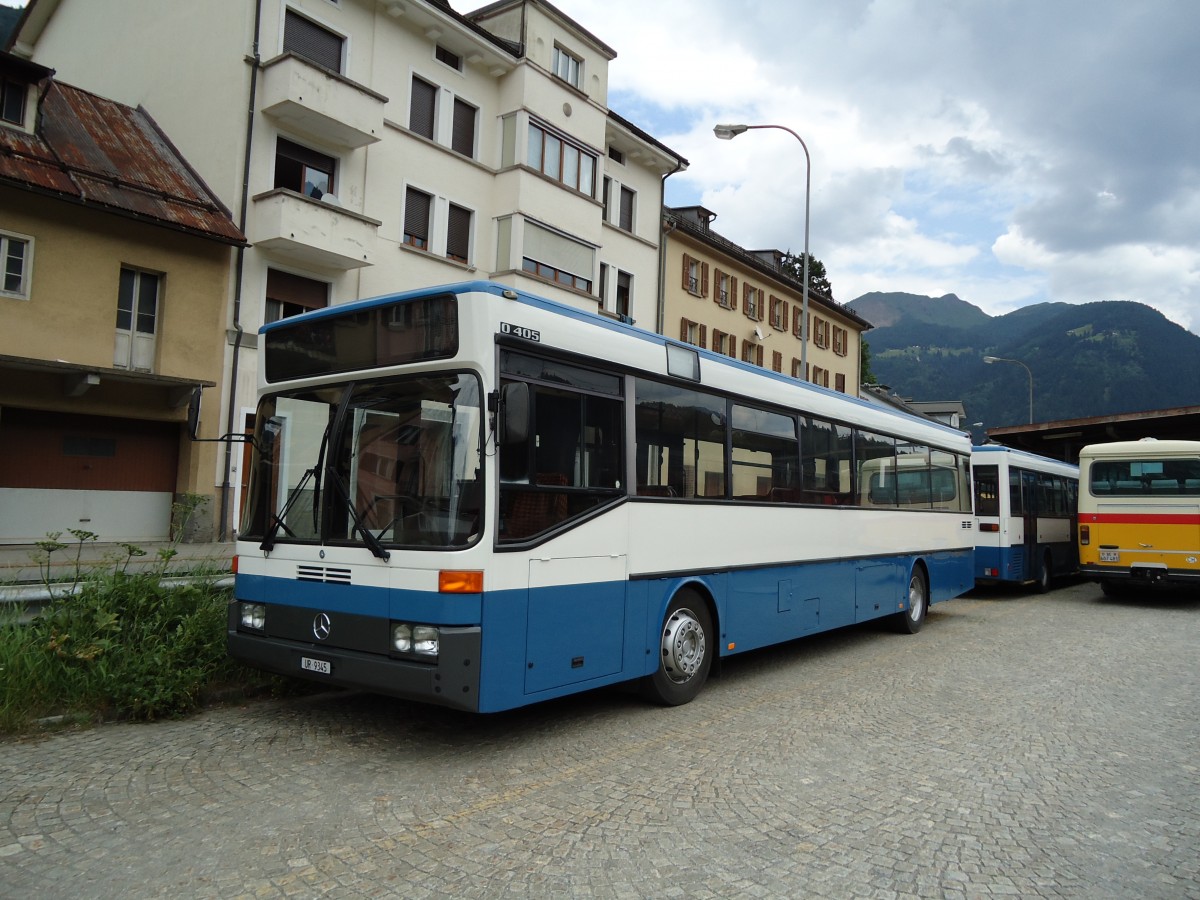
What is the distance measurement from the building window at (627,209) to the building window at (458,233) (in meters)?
8.00

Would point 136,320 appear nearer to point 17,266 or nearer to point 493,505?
point 17,266

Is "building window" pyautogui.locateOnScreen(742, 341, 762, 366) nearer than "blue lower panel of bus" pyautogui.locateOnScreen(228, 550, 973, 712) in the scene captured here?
No

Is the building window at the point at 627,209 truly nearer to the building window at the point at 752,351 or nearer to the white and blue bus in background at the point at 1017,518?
the building window at the point at 752,351

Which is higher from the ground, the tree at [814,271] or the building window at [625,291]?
the tree at [814,271]

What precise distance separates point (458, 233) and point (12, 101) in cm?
1039

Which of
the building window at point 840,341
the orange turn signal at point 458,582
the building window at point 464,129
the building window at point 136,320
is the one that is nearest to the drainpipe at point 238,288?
the building window at point 136,320

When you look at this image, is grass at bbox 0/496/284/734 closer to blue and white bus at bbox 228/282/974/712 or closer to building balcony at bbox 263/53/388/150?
blue and white bus at bbox 228/282/974/712

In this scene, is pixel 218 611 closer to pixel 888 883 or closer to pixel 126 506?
pixel 888 883

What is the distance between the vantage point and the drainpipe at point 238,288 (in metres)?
19.2

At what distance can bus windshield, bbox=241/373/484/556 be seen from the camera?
560 cm

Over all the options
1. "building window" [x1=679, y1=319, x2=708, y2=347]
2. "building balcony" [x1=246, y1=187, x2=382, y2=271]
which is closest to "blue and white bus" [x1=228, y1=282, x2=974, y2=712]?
"building balcony" [x1=246, y1=187, x2=382, y2=271]

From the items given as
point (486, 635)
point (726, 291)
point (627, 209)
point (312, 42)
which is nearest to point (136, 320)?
point (312, 42)

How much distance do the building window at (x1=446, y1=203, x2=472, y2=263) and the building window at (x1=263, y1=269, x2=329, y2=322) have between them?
165 inches

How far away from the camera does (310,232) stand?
1969 cm
